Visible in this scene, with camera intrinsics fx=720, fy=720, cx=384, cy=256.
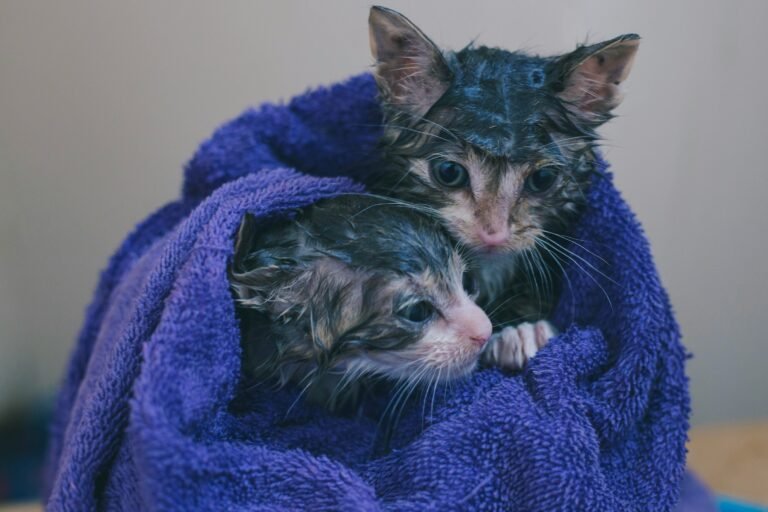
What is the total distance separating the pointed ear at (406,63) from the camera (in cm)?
105

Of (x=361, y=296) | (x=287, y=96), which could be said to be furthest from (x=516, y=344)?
(x=287, y=96)

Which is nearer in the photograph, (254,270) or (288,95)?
(254,270)

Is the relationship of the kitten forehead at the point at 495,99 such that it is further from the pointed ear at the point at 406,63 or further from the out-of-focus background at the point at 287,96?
the out-of-focus background at the point at 287,96

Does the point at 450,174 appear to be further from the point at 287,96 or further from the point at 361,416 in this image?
the point at 287,96

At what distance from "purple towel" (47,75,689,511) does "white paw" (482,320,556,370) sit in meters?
0.04

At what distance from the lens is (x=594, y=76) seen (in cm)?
108

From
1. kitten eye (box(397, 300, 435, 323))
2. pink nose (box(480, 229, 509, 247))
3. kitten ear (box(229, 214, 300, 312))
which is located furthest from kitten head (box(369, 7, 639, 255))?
kitten ear (box(229, 214, 300, 312))

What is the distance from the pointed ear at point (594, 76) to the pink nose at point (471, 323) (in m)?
0.35

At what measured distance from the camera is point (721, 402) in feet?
5.94

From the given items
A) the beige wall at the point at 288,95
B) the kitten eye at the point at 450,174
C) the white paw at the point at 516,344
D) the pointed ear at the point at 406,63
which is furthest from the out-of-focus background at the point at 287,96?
the white paw at the point at 516,344

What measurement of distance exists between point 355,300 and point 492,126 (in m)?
0.31

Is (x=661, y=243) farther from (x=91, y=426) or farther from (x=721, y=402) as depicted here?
(x=91, y=426)

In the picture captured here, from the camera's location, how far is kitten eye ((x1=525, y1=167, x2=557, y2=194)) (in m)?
1.04

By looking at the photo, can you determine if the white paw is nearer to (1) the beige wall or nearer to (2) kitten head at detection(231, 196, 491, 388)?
(2) kitten head at detection(231, 196, 491, 388)
